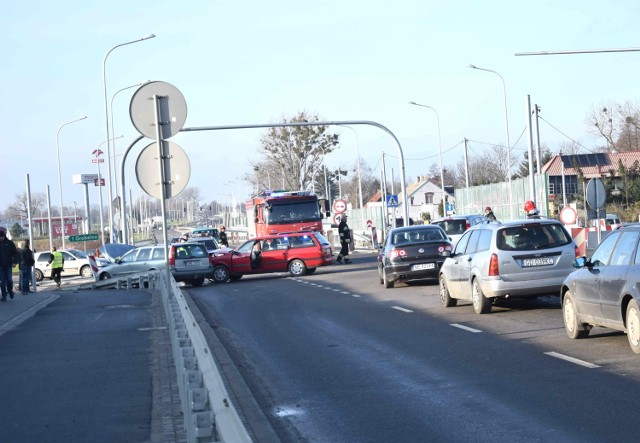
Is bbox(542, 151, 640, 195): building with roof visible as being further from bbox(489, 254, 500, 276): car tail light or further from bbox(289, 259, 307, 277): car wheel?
bbox(489, 254, 500, 276): car tail light

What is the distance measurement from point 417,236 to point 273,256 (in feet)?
36.2

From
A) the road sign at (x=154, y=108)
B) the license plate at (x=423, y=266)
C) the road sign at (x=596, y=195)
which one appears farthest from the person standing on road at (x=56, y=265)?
the road sign at (x=154, y=108)

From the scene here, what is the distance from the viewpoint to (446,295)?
19.6 meters

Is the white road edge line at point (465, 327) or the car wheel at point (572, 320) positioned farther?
the white road edge line at point (465, 327)

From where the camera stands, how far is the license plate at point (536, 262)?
680 inches

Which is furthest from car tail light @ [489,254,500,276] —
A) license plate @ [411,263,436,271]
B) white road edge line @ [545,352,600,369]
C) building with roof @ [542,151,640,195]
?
building with roof @ [542,151,640,195]

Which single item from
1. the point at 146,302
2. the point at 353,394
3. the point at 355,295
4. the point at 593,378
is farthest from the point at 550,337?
the point at 146,302

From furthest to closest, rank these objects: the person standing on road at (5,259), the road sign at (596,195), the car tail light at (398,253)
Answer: the person standing on road at (5,259)
the road sign at (596,195)
the car tail light at (398,253)

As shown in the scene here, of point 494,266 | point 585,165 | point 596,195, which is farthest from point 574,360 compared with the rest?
point 585,165

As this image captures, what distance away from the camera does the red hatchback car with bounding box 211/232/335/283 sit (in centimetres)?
3647

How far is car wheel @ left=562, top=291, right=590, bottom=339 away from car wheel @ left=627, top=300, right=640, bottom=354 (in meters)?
1.54

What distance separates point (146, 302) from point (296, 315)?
6.54m

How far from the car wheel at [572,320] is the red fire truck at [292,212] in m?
30.4

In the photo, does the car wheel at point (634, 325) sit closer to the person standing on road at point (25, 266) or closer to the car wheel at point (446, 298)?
the car wheel at point (446, 298)
